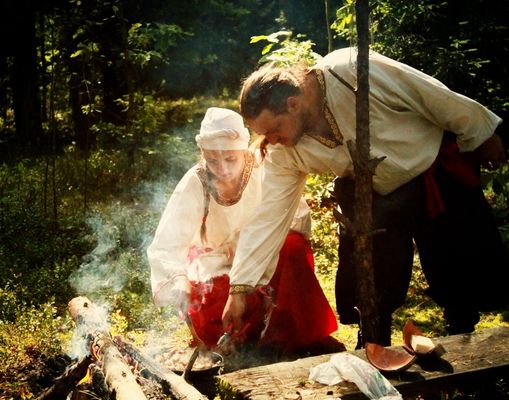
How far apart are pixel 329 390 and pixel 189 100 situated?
586 inches

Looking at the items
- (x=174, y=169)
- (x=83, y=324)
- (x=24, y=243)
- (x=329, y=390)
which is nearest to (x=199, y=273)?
(x=83, y=324)

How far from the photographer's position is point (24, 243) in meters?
6.82

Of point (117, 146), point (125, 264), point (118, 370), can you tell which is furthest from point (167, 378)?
point (117, 146)

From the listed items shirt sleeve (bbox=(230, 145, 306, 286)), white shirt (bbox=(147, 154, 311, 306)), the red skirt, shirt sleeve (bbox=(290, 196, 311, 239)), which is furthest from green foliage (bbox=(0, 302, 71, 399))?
shirt sleeve (bbox=(290, 196, 311, 239))

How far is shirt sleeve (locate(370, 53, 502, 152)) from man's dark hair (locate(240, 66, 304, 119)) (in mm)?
526

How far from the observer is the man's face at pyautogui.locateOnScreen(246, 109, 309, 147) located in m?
3.64

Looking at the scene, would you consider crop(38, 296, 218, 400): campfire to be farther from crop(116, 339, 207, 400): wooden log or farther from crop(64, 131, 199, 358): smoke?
crop(64, 131, 199, 358): smoke

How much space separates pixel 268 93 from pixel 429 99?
1020 mm

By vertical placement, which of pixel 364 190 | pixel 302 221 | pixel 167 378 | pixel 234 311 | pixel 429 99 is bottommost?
pixel 167 378

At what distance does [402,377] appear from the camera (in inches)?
123

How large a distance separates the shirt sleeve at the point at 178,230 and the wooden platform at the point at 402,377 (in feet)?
3.57

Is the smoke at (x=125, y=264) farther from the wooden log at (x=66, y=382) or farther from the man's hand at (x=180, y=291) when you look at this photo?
the man's hand at (x=180, y=291)

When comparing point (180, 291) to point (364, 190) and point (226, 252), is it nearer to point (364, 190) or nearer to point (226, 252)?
point (226, 252)

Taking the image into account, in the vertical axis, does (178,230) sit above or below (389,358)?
above
